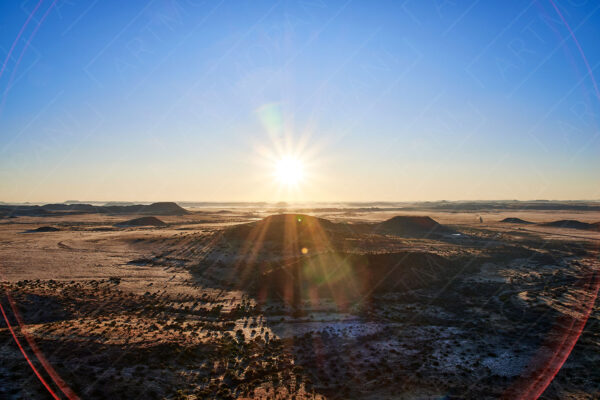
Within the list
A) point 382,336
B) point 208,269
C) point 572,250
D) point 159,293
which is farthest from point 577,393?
point 572,250

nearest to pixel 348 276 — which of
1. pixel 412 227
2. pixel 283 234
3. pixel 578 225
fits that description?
pixel 283 234

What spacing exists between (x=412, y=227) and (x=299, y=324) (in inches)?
1448

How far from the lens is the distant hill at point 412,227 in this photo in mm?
43312

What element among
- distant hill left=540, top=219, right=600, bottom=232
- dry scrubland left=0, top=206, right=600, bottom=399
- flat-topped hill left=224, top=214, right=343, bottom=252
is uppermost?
flat-topped hill left=224, top=214, right=343, bottom=252

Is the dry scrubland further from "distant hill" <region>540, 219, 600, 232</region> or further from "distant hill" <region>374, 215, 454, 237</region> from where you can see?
"distant hill" <region>540, 219, 600, 232</region>

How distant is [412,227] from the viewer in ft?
150

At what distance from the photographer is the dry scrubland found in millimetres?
8297

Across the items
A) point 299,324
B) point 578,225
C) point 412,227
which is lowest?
point 299,324

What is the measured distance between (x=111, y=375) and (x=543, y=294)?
62.7 feet

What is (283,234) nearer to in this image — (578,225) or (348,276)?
(348,276)

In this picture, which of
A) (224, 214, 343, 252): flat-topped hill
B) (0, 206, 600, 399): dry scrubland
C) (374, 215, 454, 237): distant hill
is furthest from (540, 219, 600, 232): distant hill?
(224, 214, 343, 252): flat-topped hill

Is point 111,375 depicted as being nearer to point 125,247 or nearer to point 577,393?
point 577,393

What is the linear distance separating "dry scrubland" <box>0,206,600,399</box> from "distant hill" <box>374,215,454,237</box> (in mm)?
16336

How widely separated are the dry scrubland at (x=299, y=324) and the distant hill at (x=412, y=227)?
53.6ft
